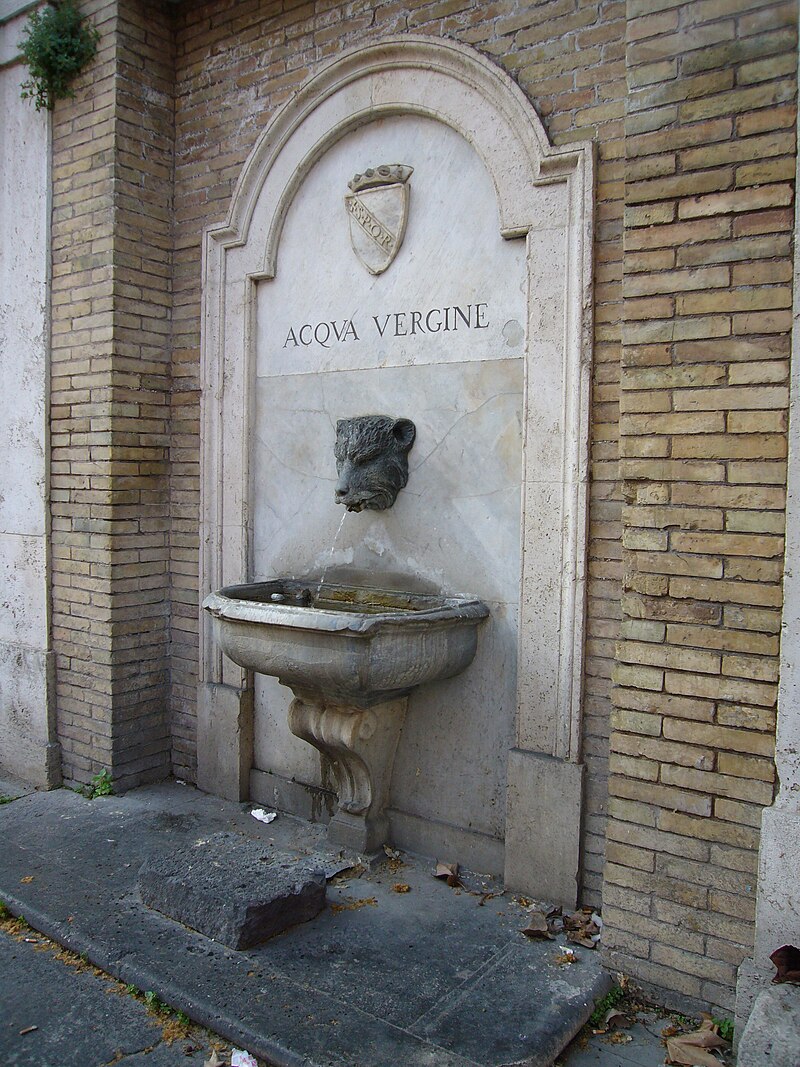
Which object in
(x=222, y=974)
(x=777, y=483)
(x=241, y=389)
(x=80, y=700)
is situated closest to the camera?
(x=777, y=483)

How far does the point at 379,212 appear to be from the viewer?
4.15 metres

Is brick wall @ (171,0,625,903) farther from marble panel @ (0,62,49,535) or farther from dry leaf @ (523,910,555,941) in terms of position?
marble panel @ (0,62,49,535)

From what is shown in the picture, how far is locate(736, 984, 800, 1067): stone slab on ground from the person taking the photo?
7.31 feet

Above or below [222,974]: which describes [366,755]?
above

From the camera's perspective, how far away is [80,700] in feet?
16.5

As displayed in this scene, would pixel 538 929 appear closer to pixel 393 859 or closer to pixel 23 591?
pixel 393 859

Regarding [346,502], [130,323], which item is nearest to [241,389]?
[130,323]

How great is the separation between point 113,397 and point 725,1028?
4.00 m

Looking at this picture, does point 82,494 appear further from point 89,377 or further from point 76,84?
point 76,84

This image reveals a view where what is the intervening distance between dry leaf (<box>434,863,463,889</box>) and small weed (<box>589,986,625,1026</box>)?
910mm

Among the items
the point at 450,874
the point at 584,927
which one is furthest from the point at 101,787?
the point at 584,927

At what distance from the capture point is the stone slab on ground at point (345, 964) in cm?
277

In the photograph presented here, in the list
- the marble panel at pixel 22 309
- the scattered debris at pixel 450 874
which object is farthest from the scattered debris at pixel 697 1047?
the marble panel at pixel 22 309

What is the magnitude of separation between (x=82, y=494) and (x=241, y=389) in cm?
112
